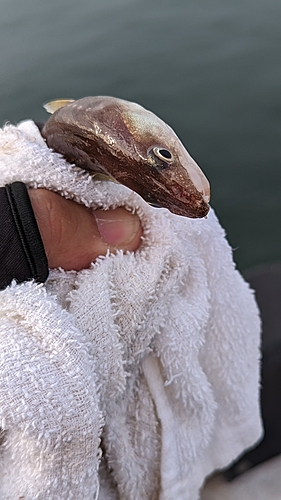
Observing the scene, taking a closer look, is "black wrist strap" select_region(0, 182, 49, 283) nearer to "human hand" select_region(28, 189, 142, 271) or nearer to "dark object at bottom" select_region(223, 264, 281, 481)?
"human hand" select_region(28, 189, 142, 271)

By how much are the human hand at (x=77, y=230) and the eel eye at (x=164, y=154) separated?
6.6 inches

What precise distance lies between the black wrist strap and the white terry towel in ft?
0.08

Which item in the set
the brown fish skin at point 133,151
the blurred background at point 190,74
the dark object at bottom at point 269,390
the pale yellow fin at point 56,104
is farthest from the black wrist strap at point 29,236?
the blurred background at point 190,74

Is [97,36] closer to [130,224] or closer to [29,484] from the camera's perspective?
[130,224]

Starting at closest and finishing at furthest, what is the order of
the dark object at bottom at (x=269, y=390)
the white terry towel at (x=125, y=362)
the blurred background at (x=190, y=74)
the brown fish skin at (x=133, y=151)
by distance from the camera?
the white terry towel at (x=125, y=362), the brown fish skin at (x=133, y=151), the dark object at bottom at (x=269, y=390), the blurred background at (x=190, y=74)

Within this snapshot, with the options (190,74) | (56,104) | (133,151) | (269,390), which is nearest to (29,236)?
(133,151)

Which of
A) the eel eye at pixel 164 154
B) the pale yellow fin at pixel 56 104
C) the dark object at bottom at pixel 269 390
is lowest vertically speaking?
the dark object at bottom at pixel 269 390

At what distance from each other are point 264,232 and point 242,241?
11cm

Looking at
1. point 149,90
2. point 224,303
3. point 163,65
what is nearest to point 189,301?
point 224,303

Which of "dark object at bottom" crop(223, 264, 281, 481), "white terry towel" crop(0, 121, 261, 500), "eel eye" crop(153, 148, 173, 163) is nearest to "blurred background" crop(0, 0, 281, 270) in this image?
"dark object at bottom" crop(223, 264, 281, 481)

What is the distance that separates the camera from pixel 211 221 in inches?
40.7

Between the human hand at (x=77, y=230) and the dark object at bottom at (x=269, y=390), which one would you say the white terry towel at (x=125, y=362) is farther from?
the dark object at bottom at (x=269, y=390)

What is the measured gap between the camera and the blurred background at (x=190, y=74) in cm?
231

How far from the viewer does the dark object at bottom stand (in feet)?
3.85
